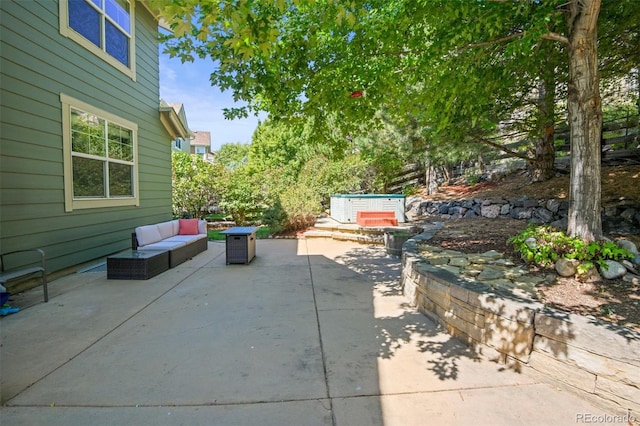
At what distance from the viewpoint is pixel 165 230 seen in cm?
680

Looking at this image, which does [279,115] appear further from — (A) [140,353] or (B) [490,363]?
(B) [490,363]

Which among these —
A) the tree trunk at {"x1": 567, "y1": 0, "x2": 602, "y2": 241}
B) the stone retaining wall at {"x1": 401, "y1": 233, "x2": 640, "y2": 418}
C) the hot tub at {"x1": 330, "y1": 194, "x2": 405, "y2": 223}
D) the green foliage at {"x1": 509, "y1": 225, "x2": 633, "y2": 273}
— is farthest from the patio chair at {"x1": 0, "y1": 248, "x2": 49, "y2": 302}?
the hot tub at {"x1": 330, "y1": 194, "x2": 405, "y2": 223}

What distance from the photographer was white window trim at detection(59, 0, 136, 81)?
4.89m

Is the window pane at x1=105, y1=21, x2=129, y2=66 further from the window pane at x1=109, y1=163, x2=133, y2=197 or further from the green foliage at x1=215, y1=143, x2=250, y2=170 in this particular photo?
the green foliage at x1=215, y1=143, x2=250, y2=170

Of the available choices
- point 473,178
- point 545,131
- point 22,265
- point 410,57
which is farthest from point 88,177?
point 473,178

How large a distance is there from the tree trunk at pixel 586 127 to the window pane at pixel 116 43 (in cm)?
755

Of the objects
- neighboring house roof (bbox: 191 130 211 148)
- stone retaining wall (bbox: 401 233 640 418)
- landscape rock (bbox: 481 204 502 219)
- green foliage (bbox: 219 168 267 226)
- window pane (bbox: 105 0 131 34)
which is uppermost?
neighboring house roof (bbox: 191 130 211 148)

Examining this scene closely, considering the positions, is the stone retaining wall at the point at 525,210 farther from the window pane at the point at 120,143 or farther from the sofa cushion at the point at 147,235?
the window pane at the point at 120,143

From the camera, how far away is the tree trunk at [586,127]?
353 cm

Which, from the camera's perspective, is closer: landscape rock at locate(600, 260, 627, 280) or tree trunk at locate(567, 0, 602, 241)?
landscape rock at locate(600, 260, 627, 280)

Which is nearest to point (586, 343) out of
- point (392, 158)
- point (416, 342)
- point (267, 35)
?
point (416, 342)

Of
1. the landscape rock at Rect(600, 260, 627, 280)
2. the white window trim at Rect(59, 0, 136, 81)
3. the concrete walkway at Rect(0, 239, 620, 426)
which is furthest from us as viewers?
the white window trim at Rect(59, 0, 136, 81)

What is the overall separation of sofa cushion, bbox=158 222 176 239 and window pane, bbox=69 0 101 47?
360 centimetres

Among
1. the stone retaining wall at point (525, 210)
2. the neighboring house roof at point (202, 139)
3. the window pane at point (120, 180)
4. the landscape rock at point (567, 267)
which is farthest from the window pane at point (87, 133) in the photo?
the neighboring house roof at point (202, 139)
